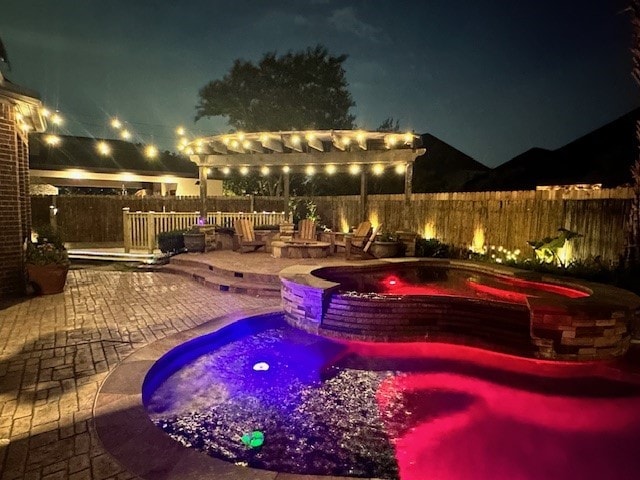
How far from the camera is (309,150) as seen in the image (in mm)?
12039

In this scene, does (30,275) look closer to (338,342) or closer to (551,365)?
(338,342)

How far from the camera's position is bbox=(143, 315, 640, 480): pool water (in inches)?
118

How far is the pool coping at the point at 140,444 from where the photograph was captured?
7.72ft

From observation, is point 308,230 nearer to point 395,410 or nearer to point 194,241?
point 194,241

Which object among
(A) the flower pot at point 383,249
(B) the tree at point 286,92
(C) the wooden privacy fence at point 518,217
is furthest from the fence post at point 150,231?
(B) the tree at point 286,92

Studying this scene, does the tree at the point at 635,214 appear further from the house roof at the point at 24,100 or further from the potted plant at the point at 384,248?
the house roof at the point at 24,100

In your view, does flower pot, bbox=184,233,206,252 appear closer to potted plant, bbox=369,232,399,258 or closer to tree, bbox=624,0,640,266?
potted plant, bbox=369,232,399,258

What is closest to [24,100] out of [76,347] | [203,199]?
[76,347]

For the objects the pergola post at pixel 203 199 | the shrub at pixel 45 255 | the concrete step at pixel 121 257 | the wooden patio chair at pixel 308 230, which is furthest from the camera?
the pergola post at pixel 203 199

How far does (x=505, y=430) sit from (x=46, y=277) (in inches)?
303

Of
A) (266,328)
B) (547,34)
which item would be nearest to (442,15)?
(547,34)

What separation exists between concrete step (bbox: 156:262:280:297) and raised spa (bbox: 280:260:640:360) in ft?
2.68

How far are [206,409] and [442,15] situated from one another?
2611cm

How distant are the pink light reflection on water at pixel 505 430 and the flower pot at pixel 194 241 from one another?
8344 mm
